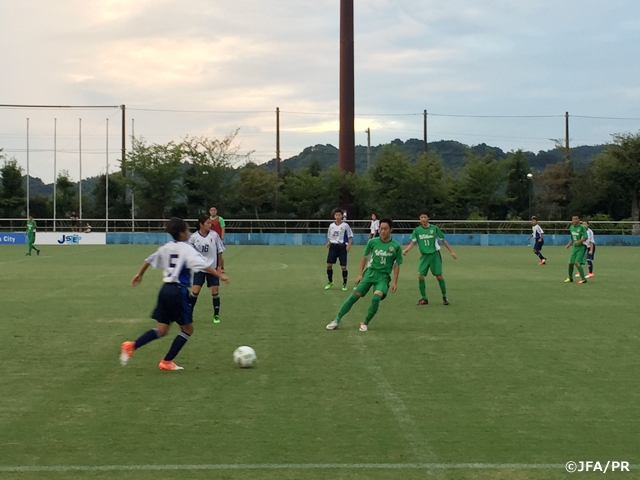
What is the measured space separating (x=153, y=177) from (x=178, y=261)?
169ft

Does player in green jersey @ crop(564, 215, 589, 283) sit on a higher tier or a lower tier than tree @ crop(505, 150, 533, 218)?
lower

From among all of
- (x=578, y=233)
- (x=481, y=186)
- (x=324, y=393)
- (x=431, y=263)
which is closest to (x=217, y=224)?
(x=431, y=263)

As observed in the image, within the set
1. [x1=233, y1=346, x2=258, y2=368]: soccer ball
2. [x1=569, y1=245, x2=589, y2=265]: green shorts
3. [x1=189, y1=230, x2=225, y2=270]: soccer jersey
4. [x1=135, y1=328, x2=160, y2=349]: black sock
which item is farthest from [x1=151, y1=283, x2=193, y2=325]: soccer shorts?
[x1=569, y1=245, x2=589, y2=265]: green shorts

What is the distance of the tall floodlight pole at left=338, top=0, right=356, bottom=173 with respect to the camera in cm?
6031

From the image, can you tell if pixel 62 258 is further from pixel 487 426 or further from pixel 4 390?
pixel 487 426

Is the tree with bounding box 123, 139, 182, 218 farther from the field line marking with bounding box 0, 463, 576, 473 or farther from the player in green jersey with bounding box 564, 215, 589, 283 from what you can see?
the field line marking with bounding box 0, 463, 576, 473

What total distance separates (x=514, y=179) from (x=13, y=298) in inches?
2311

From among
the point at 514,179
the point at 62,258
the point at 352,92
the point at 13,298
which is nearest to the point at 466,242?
the point at 352,92

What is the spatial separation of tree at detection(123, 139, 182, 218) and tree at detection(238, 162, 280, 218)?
5.50 meters

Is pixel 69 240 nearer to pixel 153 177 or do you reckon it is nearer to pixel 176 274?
pixel 153 177

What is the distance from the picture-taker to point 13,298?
16812 millimetres

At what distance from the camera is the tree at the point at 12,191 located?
60312mm

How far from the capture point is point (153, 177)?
5894 centimetres

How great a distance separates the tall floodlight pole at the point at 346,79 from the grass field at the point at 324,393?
46626 millimetres
